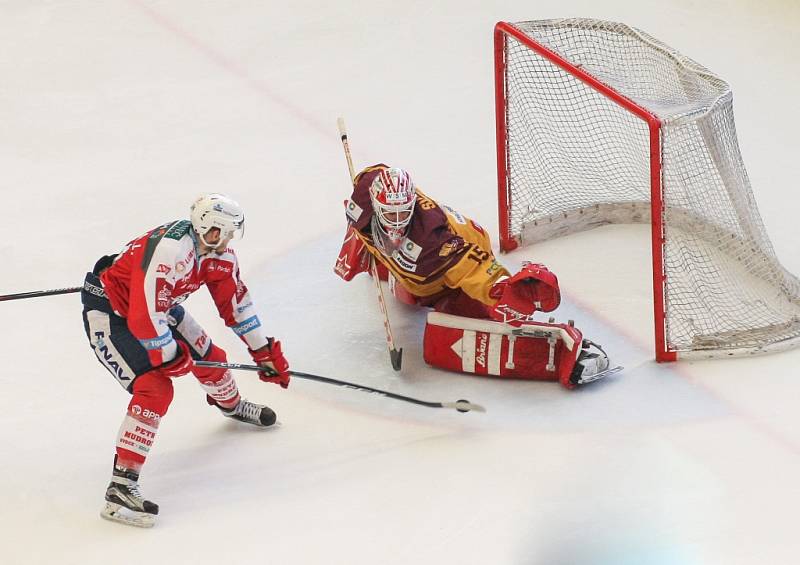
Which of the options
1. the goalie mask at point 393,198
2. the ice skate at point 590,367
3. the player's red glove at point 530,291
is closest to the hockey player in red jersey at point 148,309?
the goalie mask at point 393,198

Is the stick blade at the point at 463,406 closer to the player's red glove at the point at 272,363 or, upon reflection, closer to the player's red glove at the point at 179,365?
the player's red glove at the point at 272,363

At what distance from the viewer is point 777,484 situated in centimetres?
404

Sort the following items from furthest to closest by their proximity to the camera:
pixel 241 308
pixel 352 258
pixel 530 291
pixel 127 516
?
1. pixel 352 258
2. pixel 530 291
3. pixel 241 308
4. pixel 127 516

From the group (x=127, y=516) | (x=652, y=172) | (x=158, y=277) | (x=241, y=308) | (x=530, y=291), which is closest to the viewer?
(x=158, y=277)

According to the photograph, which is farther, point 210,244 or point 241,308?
point 241,308

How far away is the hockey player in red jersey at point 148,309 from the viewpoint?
12.6ft

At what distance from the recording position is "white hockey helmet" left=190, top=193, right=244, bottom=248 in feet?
12.7

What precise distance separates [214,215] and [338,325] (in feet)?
4.07

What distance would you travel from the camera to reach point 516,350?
450 centimetres

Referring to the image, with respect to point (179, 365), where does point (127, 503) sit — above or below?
below

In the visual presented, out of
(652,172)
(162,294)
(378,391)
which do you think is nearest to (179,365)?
(162,294)

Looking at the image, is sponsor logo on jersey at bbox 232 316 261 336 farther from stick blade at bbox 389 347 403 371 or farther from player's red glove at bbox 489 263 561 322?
player's red glove at bbox 489 263 561 322

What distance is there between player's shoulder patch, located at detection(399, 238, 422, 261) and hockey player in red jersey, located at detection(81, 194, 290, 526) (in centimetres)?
64

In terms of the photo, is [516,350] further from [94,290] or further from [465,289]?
[94,290]
